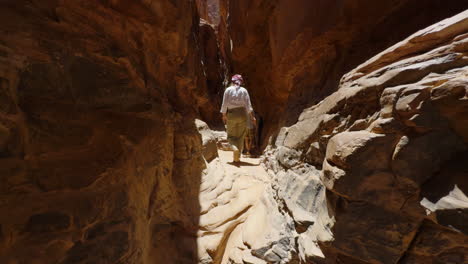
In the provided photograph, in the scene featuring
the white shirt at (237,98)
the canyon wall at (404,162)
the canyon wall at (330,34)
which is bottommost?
the canyon wall at (404,162)

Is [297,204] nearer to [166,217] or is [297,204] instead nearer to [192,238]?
[192,238]

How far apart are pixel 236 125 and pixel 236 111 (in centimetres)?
28

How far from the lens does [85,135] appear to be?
4.70 ft

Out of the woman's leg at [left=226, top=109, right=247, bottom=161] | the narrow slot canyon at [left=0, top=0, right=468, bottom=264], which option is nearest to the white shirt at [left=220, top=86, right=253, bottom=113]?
the woman's leg at [left=226, top=109, right=247, bottom=161]

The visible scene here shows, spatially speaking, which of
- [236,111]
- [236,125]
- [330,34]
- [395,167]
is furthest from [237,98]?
[395,167]

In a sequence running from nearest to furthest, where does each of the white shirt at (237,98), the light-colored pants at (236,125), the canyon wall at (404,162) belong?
1. the canyon wall at (404,162)
2. the white shirt at (237,98)
3. the light-colored pants at (236,125)

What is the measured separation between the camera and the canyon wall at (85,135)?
3.86 ft

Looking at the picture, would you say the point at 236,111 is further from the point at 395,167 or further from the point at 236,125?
the point at 395,167

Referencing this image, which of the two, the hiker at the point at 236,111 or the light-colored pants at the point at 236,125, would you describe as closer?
the hiker at the point at 236,111

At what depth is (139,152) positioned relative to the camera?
1.89m

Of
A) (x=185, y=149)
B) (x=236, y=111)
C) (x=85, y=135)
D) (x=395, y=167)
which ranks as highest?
(x=236, y=111)

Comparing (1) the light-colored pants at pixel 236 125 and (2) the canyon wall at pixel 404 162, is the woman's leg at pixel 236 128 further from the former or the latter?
(2) the canyon wall at pixel 404 162

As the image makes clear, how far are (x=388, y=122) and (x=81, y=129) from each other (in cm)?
199

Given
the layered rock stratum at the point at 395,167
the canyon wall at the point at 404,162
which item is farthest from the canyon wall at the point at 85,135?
the canyon wall at the point at 404,162
